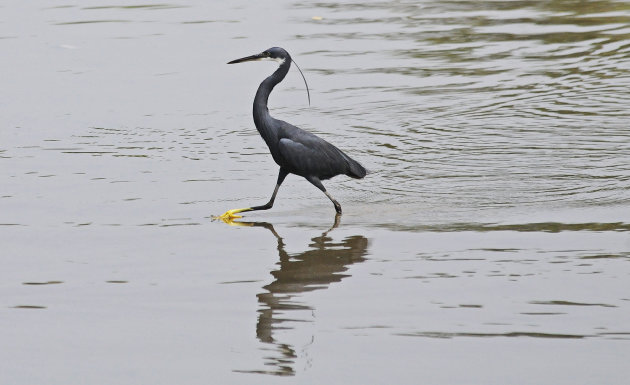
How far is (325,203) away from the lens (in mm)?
9422

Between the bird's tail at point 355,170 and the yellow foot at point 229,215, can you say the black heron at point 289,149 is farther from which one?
the bird's tail at point 355,170

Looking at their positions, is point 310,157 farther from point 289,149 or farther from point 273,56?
point 273,56

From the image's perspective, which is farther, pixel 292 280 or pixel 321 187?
pixel 321 187

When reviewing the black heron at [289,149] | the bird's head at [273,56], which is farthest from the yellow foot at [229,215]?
the bird's head at [273,56]

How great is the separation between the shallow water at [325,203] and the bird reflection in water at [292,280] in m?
0.02

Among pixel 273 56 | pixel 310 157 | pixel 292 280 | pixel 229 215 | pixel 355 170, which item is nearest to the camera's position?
pixel 292 280

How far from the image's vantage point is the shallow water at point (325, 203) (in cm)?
618

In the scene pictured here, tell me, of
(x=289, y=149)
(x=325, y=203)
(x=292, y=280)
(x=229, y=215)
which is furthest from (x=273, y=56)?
(x=292, y=280)

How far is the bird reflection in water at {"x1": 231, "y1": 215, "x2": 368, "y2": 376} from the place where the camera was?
616 cm

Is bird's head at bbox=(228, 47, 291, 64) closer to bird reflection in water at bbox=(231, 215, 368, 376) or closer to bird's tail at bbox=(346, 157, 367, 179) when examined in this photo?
bird's tail at bbox=(346, 157, 367, 179)

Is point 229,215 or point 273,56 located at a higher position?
point 273,56

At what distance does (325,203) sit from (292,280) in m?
2.08

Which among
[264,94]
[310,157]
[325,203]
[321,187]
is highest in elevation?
[264,94]

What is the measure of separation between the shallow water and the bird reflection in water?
21mm
